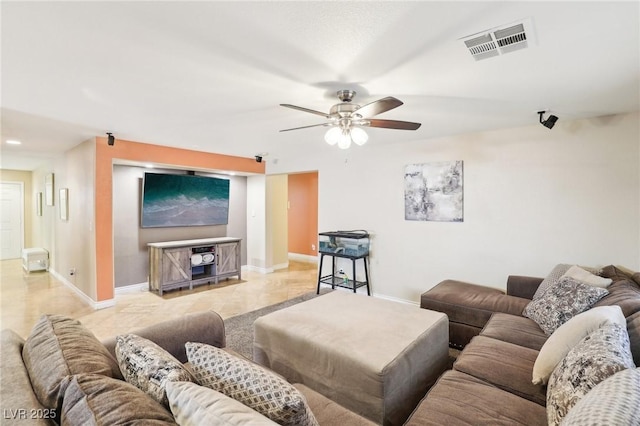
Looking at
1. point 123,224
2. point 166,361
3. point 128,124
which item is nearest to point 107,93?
point 128,124

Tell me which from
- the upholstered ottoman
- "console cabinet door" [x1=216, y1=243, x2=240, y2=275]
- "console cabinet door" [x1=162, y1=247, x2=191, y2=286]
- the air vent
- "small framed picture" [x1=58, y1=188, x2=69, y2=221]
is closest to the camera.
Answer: the air vent

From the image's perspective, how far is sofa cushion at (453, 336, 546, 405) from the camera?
1.58m

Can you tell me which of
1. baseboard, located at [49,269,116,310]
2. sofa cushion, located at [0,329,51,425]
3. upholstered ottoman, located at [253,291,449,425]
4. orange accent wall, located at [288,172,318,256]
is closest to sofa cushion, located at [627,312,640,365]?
upholstered ottoman, located at [253,291,449,425]

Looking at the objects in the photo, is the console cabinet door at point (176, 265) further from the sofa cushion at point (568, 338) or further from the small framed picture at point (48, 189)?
the sofa cushion at point (568, 338)

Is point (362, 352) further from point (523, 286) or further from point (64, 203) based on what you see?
point (64, 203)

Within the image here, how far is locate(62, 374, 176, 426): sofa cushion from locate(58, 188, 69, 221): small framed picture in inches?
205

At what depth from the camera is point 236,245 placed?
562cm

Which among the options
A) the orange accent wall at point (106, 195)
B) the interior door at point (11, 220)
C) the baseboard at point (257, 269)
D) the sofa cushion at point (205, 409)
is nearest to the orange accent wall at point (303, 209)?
the baseboard at point (257, 269)

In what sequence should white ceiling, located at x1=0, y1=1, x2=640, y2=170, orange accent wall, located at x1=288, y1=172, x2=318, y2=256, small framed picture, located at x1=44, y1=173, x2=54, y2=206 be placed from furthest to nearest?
orange accent wall, located at x1=288, y1=172, x2=318, y2=256 → small framed picture, located at x1=44, y1=173, x2=54, y2=206 → white ceiling, located at x1=0, y1=1, x2=640, y2=170

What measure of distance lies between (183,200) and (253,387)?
5.00 metres

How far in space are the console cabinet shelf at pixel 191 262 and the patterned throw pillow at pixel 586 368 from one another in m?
4.87

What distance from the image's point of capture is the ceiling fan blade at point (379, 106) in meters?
2.02

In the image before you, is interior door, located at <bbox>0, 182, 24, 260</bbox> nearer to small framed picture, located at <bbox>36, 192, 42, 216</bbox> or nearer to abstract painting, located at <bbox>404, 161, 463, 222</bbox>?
small framed picture, located at <bbox>36, 192, 42, 216</bbox>

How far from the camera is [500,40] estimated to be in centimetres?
168
